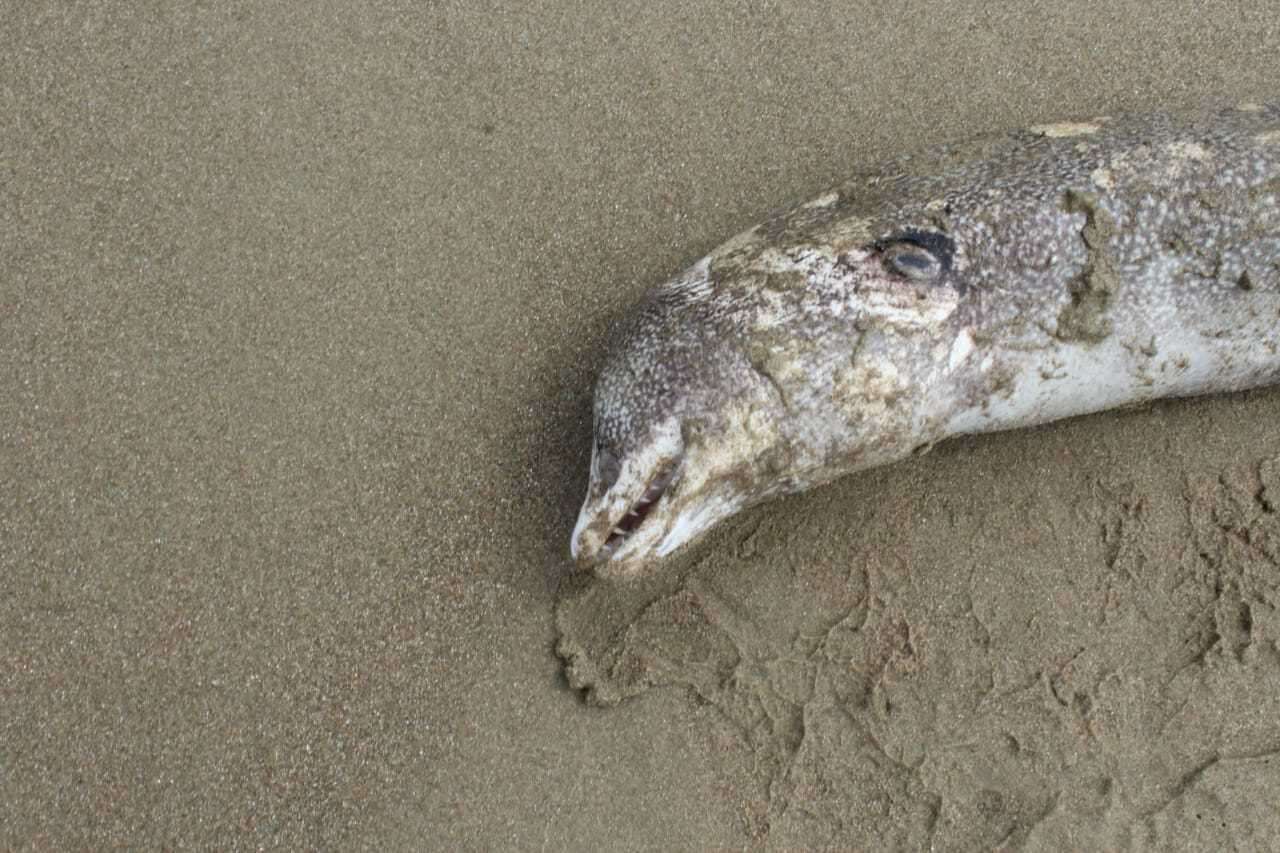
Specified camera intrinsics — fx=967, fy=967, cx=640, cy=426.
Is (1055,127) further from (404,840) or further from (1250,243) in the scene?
(404,840)

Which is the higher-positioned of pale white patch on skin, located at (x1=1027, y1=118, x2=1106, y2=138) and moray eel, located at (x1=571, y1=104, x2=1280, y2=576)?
pale white patch on skin, located at (x1=1027, y1=118, x2=1106, y2=138)

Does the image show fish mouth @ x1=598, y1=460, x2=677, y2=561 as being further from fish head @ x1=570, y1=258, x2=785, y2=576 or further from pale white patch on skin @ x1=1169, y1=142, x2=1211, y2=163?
pale white patch on skin @ x1=1169, y1=142, x2=1211, y2=163

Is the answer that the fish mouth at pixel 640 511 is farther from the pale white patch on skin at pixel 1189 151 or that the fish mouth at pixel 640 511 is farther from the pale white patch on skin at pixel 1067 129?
the pale white patch on skin at pixel 1189 151

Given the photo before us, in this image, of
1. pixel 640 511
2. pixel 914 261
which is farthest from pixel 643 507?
pixel 914 261

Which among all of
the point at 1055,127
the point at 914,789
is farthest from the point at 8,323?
the point at 1055,127

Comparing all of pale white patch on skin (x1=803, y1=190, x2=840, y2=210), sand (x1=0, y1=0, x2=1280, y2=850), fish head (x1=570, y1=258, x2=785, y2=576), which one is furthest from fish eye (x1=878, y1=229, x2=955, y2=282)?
sand (x1=0, y1=0, x2=1280, y2=850)

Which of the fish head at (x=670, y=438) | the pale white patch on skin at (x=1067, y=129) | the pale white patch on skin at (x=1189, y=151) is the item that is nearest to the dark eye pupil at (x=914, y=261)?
the fish head at (x=670, y=438)

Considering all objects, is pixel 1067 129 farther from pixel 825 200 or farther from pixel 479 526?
pixel 479 526
